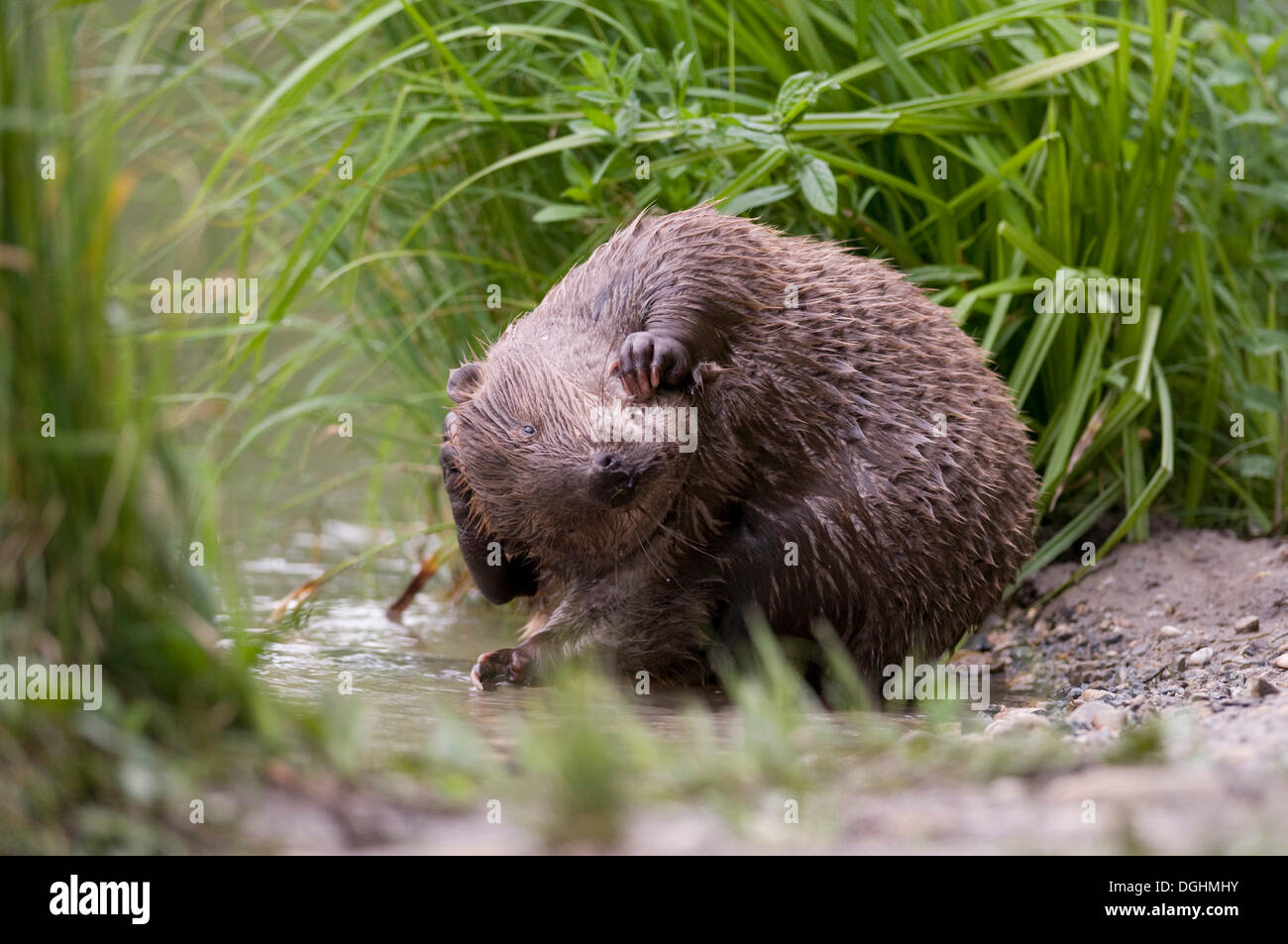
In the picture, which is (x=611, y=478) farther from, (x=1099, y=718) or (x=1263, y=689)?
(x=1263, y=689)

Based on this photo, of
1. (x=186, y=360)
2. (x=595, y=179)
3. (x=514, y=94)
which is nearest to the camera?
(x=595, y=179)

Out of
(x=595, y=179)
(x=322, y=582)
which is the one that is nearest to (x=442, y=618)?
(x=322, y=582)

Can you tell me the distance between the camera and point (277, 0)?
27.8ft

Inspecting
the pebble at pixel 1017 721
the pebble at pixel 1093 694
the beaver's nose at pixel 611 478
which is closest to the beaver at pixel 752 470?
the beaver's nose at pixel 611 478

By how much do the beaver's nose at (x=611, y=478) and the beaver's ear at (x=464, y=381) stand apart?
31.3 inches

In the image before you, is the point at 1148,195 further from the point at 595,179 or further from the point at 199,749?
the point at 199,749

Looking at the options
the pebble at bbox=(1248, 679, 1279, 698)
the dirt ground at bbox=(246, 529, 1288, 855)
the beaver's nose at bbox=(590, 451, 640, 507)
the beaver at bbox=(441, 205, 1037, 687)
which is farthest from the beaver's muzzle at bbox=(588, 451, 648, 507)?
the pebble at bbox=(1248, 679, 1279, 698)

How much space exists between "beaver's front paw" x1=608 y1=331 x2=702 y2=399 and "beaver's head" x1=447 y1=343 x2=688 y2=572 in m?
0.09

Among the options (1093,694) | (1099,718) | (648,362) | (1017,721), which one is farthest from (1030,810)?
(648,362)

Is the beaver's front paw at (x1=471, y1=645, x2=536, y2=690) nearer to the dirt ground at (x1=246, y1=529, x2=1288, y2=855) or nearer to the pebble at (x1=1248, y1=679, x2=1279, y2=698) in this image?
the dirt ground at (x1=246, y1=529, x2=1288, y2=855)

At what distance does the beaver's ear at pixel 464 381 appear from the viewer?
5.03m

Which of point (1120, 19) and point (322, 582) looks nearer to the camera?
point (1120, 19)

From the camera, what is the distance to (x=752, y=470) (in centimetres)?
490
